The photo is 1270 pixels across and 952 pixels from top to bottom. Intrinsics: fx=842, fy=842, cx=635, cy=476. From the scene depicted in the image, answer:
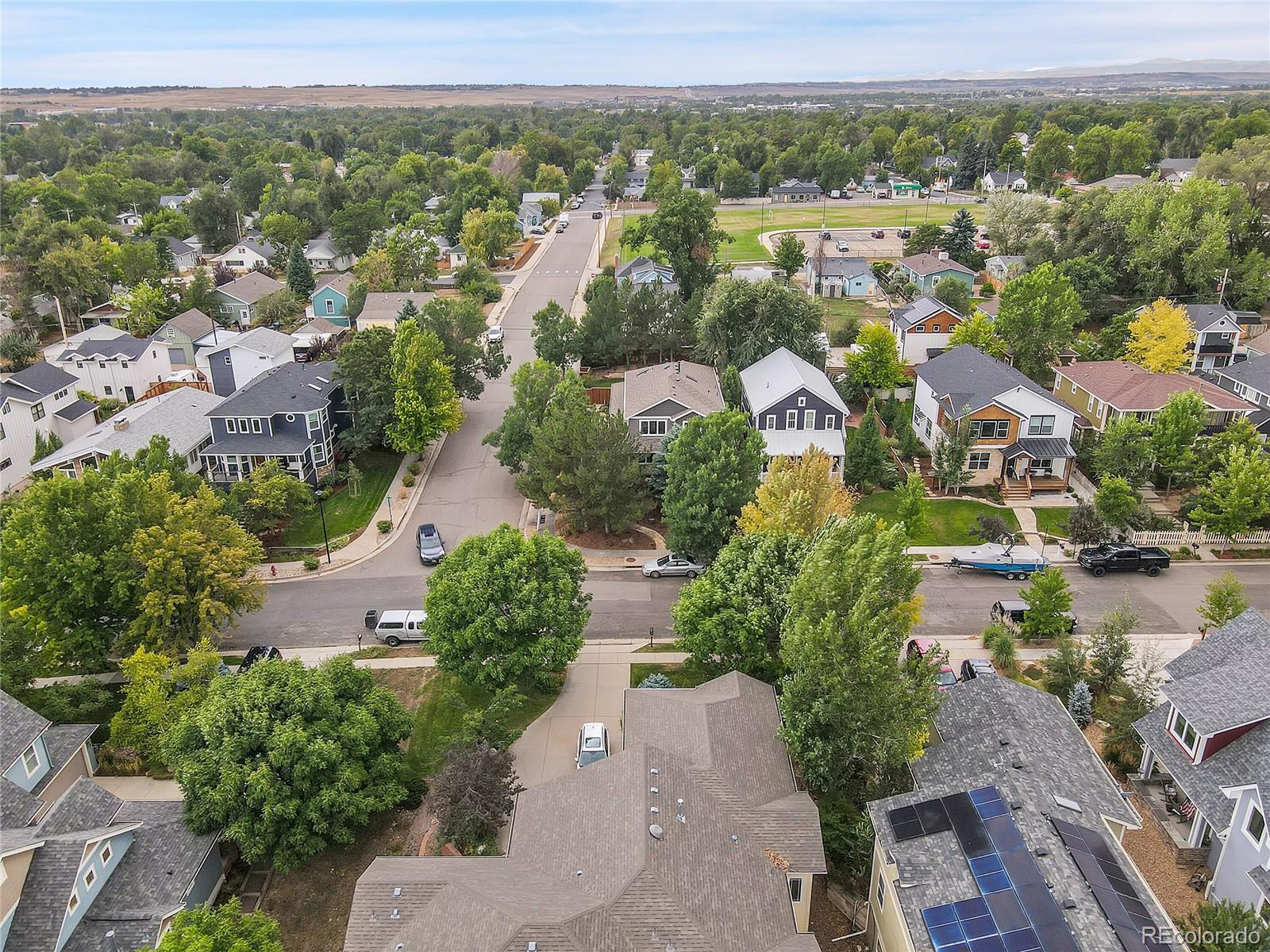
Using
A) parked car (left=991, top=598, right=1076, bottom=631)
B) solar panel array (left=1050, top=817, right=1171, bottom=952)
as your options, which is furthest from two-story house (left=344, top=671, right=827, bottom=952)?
parked car (left=991, top=598, right=1076, bottom=631)

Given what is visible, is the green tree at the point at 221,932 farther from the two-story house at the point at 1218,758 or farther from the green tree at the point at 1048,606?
the green tree at the point at 1048,606

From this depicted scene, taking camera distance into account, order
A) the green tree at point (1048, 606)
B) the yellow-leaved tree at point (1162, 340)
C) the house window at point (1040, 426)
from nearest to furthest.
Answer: the green tree at point (1048, 606) < the house window at point (1040, 426) < the yellow-leaved tree at point (1162, 340)

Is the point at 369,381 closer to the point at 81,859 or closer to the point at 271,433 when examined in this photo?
the point at 271,433

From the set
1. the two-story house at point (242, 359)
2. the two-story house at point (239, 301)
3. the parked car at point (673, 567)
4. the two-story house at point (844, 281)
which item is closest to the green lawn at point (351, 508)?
the two-story house at point (242, 359)

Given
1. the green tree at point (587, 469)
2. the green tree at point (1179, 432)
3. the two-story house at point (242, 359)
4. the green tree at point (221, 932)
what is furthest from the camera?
the two-story house at point (242, 359)

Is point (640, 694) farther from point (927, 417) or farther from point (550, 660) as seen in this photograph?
point (927, 417)

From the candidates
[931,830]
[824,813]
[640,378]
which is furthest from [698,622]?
[640,378]

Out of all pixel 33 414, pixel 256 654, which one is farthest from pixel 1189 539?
pixel 33 414

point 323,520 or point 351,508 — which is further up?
point 323,520
